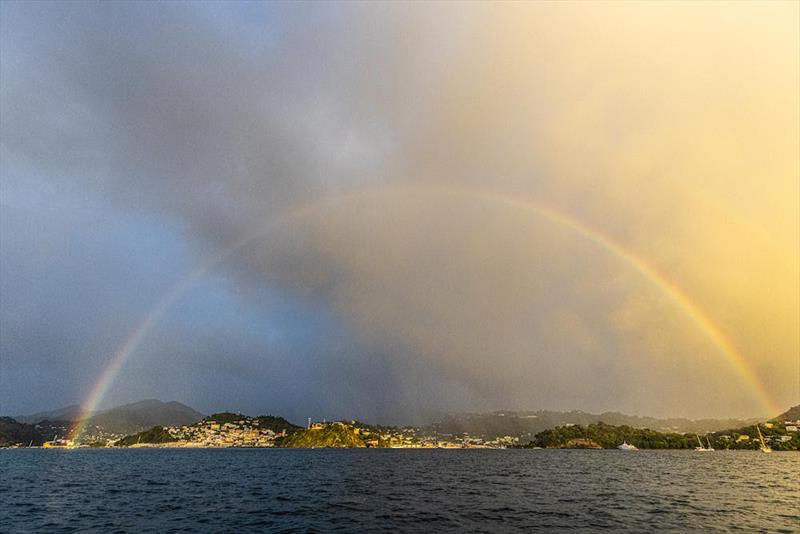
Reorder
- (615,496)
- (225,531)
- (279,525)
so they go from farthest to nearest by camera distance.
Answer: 1. (615,496)
2. (279,525)
3. (225,531)

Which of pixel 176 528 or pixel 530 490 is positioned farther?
pixel 530 490

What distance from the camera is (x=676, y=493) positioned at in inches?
2436

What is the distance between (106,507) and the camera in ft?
157

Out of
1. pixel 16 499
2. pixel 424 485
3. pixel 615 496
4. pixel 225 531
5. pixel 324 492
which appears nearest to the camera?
pixel 225 531

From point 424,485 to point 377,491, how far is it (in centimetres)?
1148

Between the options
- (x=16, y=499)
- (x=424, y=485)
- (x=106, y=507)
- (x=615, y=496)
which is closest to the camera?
(x=106, y=507)

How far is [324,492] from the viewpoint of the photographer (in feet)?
205

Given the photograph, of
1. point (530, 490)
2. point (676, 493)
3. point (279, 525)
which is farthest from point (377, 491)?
point (676, 493)

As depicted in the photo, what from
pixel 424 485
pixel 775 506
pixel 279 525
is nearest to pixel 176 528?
pixel 279 525

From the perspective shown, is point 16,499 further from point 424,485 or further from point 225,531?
point 424,485

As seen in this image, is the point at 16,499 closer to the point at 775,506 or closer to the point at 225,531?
the point at 225,531

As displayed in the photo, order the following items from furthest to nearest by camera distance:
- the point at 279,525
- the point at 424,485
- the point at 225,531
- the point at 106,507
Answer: the point at 424,485 → the point at 106,507 → the point at 279,525 → the point at 225,531

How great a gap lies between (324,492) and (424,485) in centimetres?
1805

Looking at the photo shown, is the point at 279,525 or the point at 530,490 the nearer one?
the point at 279,525
